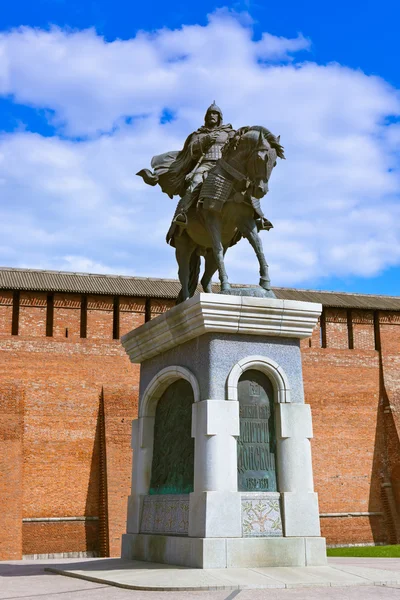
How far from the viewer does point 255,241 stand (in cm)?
662

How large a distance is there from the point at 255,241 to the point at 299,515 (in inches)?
94.8

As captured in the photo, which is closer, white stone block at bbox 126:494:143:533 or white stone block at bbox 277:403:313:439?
white stone block at bbox 277:403:313:439

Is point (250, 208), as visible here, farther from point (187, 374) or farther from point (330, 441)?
point (330, 441)

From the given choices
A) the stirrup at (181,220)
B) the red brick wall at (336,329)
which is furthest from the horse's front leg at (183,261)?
the red brick wall at (336,329)

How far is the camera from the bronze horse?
632cm

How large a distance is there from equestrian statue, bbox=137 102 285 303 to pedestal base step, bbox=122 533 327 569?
2.01 meters

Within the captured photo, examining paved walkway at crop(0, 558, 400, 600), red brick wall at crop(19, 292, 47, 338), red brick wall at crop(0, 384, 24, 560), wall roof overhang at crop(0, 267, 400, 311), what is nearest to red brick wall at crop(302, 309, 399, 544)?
wall roof overhang at crop(0, 267, 400, 311)

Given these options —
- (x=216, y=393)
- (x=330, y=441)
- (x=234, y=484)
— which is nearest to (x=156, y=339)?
(x=216, y=393)

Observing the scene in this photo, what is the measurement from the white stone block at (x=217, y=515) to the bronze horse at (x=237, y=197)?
68.3 inches

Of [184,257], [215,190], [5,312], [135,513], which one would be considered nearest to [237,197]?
[215,190]

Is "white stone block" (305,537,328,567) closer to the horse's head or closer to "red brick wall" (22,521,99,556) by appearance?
the horse's head

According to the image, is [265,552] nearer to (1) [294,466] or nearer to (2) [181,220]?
(1) [294,466]

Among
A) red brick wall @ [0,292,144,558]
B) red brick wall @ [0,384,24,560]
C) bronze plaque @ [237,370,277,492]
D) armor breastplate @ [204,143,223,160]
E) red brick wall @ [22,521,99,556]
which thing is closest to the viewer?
bronze plaque @ [237,370,277,492]

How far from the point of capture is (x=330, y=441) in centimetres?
1822
